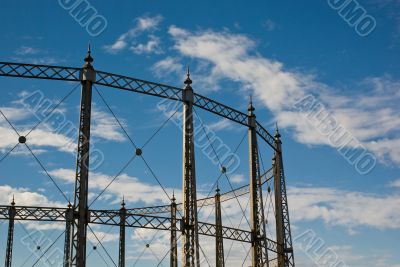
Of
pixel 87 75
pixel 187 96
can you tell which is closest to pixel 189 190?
pixel 187 96

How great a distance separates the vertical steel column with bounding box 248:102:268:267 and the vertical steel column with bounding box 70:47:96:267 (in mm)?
9501

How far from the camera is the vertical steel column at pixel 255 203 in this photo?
26.8 meters

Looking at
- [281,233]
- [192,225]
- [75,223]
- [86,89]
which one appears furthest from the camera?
[281,233]

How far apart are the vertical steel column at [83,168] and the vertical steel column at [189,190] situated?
4600mm

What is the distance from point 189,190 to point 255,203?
4.94 meters

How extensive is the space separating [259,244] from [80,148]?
415 inches

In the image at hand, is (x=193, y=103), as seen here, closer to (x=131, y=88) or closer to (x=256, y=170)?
(x=131, y=88)

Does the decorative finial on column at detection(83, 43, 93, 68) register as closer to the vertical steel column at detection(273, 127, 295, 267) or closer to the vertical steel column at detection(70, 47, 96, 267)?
the vertical steel column at detection(70, 47, 96, 267)

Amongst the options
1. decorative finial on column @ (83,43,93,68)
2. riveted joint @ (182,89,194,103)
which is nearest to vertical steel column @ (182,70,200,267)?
riveted joint @ (182,89,194,103)

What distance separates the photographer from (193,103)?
25.4 m

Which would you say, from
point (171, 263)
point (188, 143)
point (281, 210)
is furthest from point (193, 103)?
point (171, 263)

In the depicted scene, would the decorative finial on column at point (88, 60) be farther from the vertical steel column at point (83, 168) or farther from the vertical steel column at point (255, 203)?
the vertical steel column at point (255, 203)

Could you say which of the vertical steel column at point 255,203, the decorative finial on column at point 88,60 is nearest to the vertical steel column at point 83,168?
the decorative finial on column at point 88,60

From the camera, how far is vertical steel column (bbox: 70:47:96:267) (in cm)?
1989
